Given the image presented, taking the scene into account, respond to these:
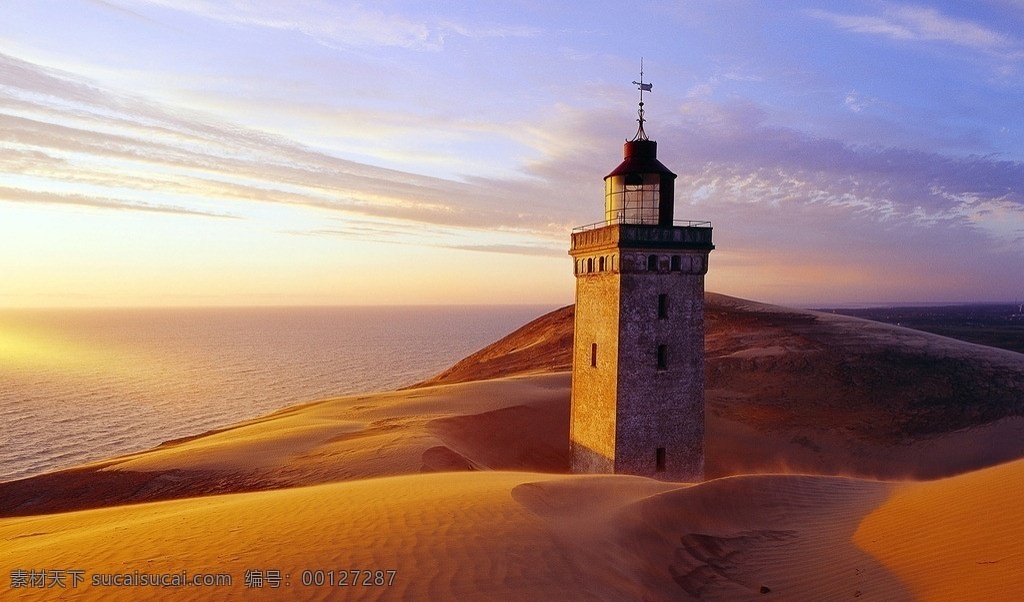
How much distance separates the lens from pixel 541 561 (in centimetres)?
736

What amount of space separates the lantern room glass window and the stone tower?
3 cm

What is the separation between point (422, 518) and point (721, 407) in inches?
885

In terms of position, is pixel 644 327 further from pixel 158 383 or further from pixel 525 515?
pixel 158 383

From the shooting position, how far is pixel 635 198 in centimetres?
1697

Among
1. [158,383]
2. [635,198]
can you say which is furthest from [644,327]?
[158,383]

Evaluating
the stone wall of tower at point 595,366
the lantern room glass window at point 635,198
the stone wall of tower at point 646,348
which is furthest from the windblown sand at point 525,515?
the lantern room glass window at point 635,198

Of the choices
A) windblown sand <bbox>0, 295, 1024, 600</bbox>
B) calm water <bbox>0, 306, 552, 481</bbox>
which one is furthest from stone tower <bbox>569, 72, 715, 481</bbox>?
calm water <bbox>0, 306, 552, 481</bbox>

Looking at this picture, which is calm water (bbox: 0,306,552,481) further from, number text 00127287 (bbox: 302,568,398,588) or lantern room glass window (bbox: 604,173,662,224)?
lantern room glass window (bbox: 604,173,662,224)

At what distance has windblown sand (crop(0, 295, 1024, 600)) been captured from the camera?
7.10m

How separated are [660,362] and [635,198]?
5067 millimetres

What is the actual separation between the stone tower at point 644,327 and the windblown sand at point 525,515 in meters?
3.32

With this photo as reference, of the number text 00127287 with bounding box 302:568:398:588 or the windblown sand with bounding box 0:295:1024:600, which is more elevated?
the number text 00127287 with bounding box 302:568:398:588

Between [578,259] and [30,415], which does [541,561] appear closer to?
[578,259]

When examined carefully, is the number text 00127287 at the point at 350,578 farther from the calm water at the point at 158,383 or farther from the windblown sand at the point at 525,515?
the calm water at the point at 158,383
